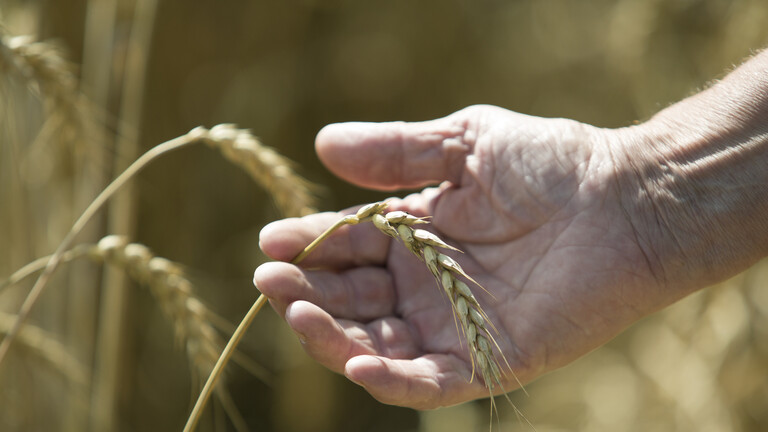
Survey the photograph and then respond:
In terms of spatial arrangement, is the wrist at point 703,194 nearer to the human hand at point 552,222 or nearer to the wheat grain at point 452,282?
the human hand at point 552,222

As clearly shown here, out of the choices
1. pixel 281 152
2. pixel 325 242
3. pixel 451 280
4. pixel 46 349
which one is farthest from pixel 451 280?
pixel 281 152

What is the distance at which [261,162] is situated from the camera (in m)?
0.95

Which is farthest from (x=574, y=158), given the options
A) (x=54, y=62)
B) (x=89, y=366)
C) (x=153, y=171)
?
(x=153, y=171)

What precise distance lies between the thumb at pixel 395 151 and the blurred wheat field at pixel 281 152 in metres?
0.42

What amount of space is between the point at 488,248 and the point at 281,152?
1.43 meters

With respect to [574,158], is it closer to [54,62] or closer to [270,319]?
[54,62]

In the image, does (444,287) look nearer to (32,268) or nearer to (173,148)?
(173,148)

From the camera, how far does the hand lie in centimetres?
90

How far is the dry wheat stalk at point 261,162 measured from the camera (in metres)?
0.89

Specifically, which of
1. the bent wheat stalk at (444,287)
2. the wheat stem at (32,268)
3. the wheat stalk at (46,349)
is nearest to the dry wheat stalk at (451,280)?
the bent wheat stalk at (444,287)

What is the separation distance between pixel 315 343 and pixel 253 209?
1535 mm

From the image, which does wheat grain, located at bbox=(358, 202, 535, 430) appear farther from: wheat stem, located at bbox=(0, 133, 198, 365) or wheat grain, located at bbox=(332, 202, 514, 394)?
wheat stem, located at bbox=(0, 133, 198, 365)

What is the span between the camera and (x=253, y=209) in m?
2.24

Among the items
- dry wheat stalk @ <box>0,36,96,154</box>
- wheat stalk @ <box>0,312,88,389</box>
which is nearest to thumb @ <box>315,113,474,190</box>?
dry wheat stalk @ <box>0,36,96,154</box>
